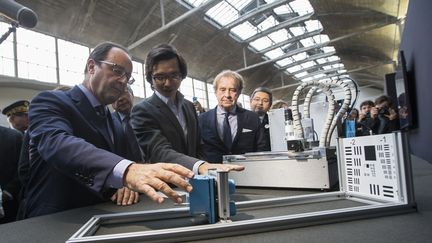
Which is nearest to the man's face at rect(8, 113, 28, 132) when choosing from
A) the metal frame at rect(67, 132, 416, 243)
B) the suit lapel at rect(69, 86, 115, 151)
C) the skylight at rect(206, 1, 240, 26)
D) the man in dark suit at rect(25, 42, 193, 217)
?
the man in dark suit at rect(25, 42, 193, 217)

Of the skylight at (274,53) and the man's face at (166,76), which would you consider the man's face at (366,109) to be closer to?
the man's face at (166,76)

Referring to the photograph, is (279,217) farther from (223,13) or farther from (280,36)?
(280,36)

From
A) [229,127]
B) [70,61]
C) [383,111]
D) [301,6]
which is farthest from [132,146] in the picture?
[301,6]

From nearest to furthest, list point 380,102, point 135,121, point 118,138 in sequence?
1. point 118,138
2. point 135,121
3. point 380,102

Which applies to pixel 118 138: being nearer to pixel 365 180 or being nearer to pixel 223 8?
pixel 365 180

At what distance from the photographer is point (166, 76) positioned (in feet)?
4.05

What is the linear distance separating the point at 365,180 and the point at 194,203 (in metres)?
0.49

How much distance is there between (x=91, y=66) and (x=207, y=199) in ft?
2.65

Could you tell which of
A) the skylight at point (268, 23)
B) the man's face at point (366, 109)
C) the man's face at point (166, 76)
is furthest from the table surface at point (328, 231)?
the skylight at point (268, 23)

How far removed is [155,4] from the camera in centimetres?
683

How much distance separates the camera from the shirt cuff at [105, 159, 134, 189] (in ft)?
2.10

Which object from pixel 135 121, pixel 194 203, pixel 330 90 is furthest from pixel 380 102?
pixel 194 203

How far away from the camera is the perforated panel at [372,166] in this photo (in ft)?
2.22

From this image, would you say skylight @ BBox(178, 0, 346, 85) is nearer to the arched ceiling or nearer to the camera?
the arched ceiling
